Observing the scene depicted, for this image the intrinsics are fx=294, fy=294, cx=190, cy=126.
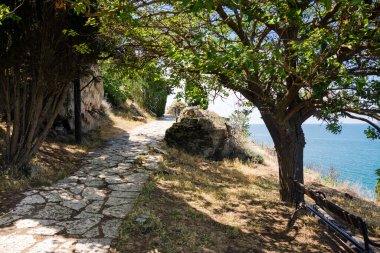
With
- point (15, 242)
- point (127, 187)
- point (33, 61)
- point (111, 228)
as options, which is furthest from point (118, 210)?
point (33, 61)

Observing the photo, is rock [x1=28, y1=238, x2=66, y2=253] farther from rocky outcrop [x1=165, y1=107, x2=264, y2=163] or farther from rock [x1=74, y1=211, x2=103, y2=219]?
rocky outcrop [x1=165, y1=107, x2=264, y2=163]

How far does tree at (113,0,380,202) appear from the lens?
13.4 ft

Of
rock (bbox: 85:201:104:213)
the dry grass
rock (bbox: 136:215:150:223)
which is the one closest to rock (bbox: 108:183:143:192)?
the dry grass

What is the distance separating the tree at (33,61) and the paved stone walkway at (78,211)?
60.8 inches

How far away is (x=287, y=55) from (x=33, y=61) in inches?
→ 228

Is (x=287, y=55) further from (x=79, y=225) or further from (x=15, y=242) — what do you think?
(x=15, y=242)

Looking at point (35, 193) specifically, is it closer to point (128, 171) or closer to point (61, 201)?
point (61, 201)

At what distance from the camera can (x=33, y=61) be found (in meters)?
7.03

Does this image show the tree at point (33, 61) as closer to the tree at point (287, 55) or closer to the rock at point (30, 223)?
the tree at point (287, 55)

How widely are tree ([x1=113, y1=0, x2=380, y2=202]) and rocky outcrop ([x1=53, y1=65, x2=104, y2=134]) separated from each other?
194 inches

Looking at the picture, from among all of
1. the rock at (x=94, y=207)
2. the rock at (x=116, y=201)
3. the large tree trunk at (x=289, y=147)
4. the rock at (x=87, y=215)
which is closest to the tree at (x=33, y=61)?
the rock at (x=94, y=207)

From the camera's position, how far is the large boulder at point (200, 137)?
501 inches

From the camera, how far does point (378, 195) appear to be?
606 inches

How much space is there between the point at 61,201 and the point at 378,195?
15.8 metres
